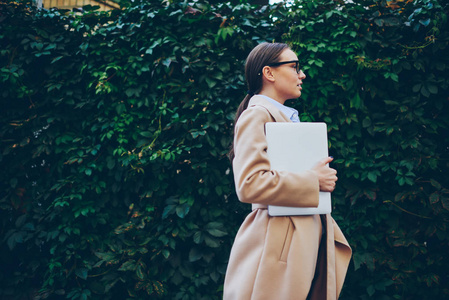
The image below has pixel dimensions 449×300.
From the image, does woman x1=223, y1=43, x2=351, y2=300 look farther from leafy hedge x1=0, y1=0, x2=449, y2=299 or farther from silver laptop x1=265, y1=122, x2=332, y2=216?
leafy hedge x1=0, y1=0, x2=449, y2=299

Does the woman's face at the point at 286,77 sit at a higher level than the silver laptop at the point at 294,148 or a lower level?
higher

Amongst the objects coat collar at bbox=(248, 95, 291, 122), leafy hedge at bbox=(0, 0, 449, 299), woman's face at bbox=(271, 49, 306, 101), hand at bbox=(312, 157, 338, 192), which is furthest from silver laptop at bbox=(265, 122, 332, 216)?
leafy hedge at bbox=(0, 0, 449, 299)

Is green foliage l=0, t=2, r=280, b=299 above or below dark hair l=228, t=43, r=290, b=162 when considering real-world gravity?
below

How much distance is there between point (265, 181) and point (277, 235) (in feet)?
0.80

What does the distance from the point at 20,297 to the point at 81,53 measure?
6.96 feet

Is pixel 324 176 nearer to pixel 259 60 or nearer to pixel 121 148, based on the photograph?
pixel 259 60

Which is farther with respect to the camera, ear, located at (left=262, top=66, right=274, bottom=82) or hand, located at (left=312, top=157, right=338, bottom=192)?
ear, located at (left=262, top=66, right=274, bottom=82)

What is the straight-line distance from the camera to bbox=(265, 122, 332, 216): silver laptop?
57.6 inches

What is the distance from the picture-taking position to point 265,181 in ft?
4.63

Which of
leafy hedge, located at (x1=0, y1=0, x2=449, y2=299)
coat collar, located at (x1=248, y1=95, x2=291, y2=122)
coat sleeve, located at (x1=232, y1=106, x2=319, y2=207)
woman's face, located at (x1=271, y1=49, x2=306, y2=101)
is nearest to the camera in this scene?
coat sleeve, located at (x1=232, y1=106, x2=319, y2=207)

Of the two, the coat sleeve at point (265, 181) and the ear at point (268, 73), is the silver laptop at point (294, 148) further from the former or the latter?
the ear at point (268, 73)

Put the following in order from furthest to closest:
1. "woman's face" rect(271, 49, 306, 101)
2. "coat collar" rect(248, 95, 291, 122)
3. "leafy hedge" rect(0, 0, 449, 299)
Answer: "leafy hedge" rect(0, 0, 449, 299) → "woman's face" rect(271, 49, 306, 101) → "coat collar" rect(248, 95, 291, 122)

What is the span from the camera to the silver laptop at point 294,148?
1463 millimetres

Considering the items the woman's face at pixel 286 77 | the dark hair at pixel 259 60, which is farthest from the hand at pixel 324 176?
the dark hair at pixel 259 60
